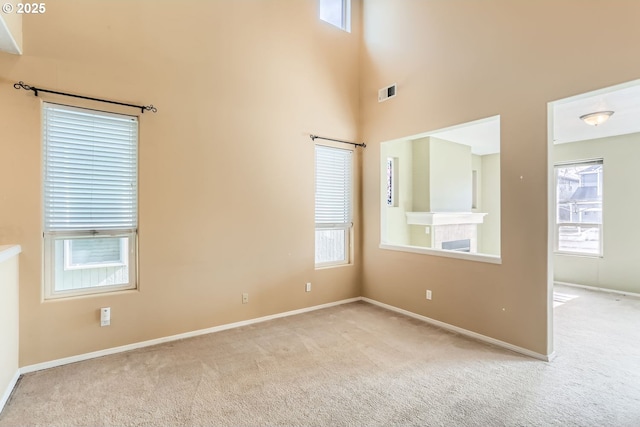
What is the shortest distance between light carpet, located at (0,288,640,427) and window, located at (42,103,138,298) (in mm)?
816

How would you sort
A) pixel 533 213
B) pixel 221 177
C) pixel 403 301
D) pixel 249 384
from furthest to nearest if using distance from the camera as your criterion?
1. pixel 403 301
2. pixel 221 177
3. pixel 533 213
4. pixel 249 384

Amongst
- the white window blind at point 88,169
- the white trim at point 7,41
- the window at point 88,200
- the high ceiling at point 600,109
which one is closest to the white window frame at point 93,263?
the window at point 88,200

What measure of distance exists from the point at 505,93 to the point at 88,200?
4289 mm

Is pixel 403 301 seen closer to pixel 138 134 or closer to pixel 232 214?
pixel 232 214

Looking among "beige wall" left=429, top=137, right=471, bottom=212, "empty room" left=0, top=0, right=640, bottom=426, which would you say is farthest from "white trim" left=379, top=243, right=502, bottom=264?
"beige wall" left=429, top=137, right=471, bottom=212

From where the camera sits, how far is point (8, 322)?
233cm

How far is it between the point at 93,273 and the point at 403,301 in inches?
144

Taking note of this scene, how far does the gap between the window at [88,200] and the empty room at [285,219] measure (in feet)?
0.06

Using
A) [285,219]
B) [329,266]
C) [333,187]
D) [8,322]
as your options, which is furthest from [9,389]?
[333,187]

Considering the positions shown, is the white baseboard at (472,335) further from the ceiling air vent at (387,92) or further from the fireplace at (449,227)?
the ceiling air vent at (387,92)

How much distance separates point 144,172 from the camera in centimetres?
312

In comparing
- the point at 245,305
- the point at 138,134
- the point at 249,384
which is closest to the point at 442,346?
the point at 249,384

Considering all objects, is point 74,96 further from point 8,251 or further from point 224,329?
point 224,329

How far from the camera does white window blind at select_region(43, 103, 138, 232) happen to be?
276cm
